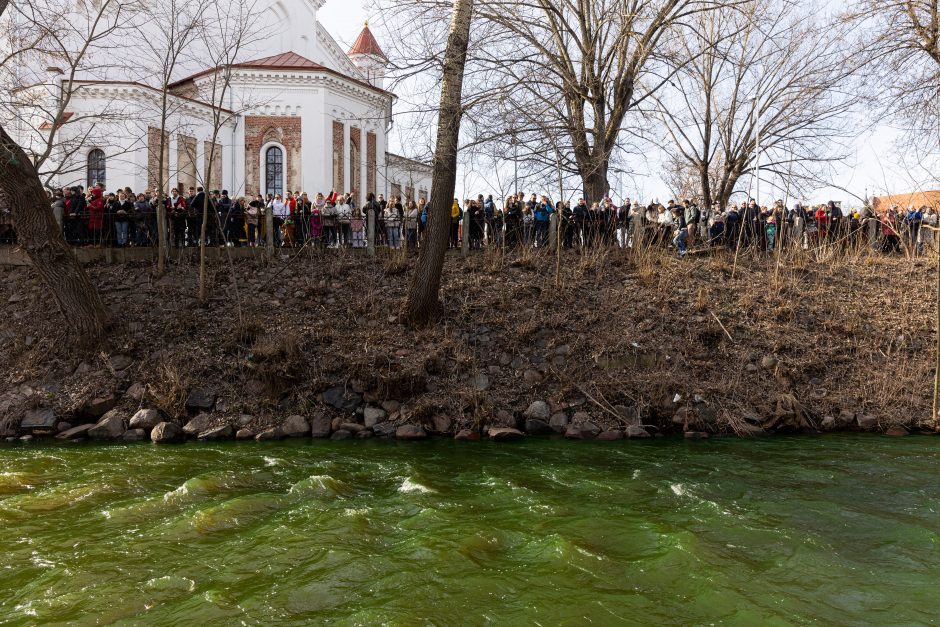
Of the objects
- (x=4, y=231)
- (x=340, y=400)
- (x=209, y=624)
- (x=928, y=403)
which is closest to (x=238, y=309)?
(x=340, y=400)

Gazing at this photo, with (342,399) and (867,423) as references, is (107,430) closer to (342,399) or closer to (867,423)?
(342,399)

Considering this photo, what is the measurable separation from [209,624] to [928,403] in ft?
43.6

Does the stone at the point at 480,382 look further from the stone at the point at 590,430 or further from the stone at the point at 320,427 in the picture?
the stone at the point at 320,427

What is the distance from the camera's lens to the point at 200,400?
12156mm

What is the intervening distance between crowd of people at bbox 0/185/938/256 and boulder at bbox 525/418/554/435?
21.4 feet

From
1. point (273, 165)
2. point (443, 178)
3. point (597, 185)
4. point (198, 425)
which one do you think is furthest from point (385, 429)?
point (273, 165)

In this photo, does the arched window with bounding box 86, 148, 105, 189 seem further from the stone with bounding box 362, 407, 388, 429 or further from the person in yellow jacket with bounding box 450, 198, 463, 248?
the stone with bounding box 362, 407, 388, 429

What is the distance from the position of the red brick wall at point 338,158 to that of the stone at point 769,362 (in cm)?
1990

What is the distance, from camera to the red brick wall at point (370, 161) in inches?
1203

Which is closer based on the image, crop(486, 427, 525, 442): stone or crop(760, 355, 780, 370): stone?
crop(486, 427, 525, 442): stone

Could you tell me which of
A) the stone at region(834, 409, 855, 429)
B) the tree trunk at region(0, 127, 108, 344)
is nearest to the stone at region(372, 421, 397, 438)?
the tree trunk at region(0, 127, 108, 344)

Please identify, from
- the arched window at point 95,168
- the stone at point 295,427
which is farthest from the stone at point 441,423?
the arched window at point 95,168

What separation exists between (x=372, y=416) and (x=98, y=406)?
490cm

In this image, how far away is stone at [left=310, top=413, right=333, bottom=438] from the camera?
11555 millimetres
